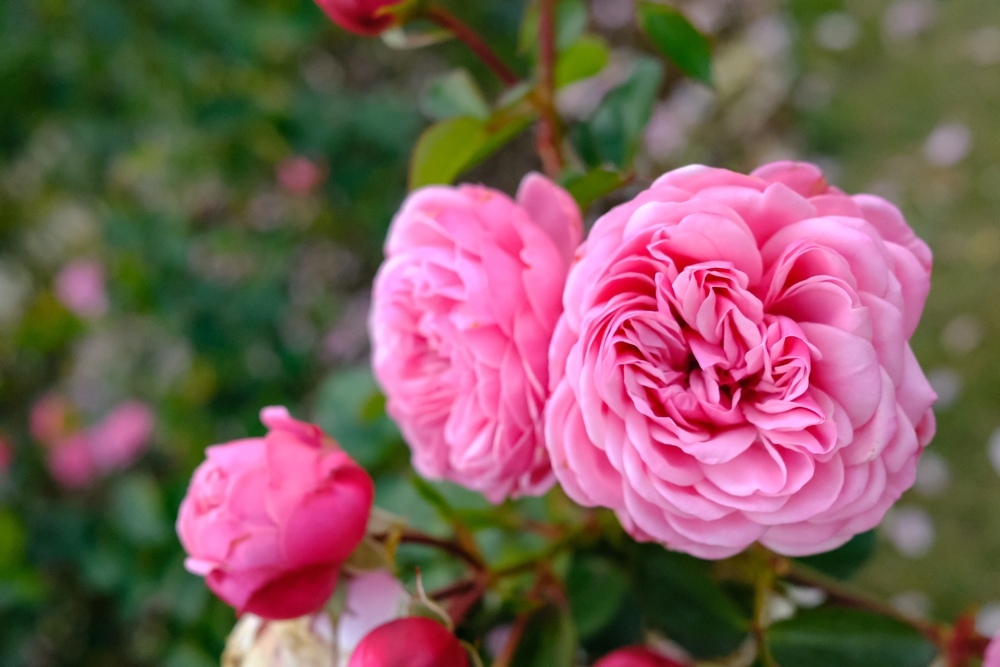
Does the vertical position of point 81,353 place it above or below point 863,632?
below

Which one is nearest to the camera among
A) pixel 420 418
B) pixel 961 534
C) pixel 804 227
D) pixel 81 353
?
pixel 804 227

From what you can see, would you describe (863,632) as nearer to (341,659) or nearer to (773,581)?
(773,581)

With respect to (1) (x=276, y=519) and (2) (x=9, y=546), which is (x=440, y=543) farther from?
(2) (x=9, y=546)

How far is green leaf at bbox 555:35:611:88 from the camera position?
43 cm

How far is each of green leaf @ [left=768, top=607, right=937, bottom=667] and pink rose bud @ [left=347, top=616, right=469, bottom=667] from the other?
0.19 m

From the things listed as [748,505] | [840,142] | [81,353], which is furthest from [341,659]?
[81,353]

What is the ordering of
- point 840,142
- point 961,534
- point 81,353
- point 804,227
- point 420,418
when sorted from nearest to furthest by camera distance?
point 804,227 < point 420,418 < point 961,534 < point 840,142 < point 81,353

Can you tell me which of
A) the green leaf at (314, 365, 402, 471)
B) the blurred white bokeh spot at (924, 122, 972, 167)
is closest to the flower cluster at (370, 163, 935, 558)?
the green leaf at (314, 365, 402, 471)

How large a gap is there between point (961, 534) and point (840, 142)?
697 mm

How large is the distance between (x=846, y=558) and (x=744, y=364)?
0.78 feet

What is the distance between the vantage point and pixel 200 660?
2.50 feet

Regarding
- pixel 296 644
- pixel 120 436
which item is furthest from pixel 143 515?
pixel 296 644

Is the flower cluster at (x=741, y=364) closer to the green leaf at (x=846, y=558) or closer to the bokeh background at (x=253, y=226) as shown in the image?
the green leaf at (x=846, y=558)

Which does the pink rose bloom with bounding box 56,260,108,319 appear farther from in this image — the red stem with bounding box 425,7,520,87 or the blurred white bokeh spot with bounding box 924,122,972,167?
the blurred white bokeh spot with bounding box 924,122,972,167
